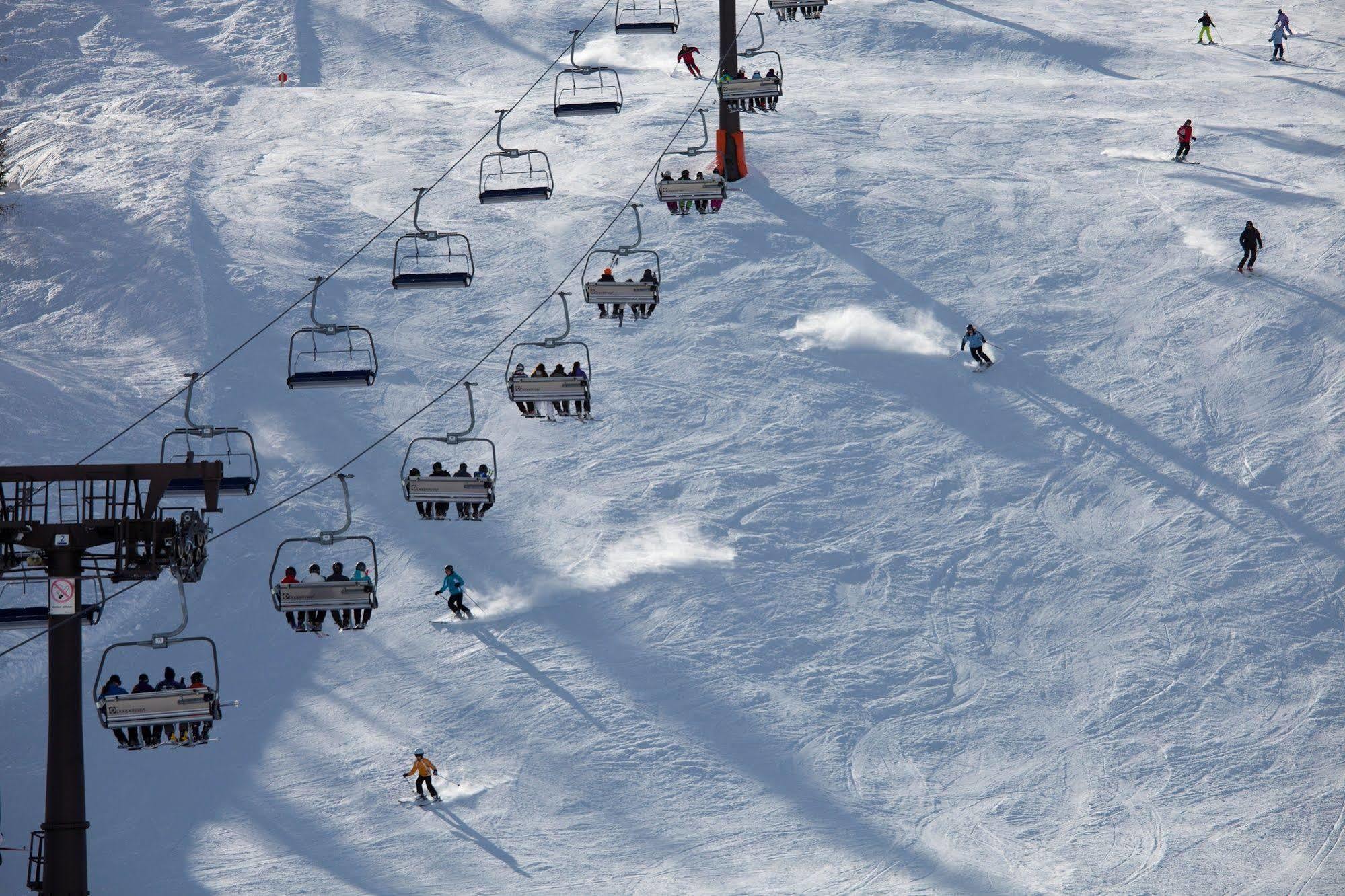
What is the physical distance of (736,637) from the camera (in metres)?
21.0

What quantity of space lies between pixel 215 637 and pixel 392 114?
651 inches

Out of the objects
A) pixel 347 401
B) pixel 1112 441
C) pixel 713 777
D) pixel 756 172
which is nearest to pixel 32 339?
pixel 347 401

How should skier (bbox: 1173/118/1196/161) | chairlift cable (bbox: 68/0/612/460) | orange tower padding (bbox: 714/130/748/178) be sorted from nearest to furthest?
chairlift cable (bbox: 68/0/612/460), skier (bbox: 1173/118/1196/161), orange tower padding (bbox: 714/130/748/178)

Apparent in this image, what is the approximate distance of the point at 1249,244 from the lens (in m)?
26.4

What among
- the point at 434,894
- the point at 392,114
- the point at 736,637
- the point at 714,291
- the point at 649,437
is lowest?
the point at 434,894

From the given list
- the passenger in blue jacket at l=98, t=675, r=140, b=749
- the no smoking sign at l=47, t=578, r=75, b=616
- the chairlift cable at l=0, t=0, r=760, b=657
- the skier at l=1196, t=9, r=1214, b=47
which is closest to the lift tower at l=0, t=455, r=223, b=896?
the no smoking sign at l=47, t=578, r=75, b=616

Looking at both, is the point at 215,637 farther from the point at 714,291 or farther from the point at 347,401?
the point at 714,291

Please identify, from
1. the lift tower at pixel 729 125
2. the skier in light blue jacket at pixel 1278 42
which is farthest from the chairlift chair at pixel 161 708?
the skier in light blue jacket at pixel 1278 42

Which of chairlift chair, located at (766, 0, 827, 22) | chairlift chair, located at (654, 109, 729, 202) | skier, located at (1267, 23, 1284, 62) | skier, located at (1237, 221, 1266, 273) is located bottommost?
skier, located at (1237, 221, 1266, 273)

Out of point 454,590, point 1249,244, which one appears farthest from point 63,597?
point 1249,244

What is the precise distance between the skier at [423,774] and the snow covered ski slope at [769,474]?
215mm

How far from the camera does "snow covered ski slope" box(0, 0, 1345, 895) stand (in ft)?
60.6

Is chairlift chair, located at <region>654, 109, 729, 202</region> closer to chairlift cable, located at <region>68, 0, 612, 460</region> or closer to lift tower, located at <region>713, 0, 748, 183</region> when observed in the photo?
chairlift cable, located at <region>68, 0, 612, 460</region>

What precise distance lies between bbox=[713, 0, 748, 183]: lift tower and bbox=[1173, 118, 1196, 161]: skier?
331 inches
